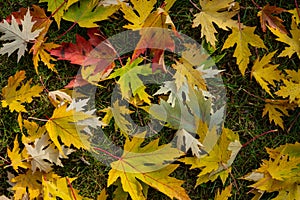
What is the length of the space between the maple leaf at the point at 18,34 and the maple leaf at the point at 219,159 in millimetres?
721

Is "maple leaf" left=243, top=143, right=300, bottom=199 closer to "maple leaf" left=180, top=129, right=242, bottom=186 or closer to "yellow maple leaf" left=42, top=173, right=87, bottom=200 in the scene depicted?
"maple leaf" left=180, top=129, right=242, bottom=186

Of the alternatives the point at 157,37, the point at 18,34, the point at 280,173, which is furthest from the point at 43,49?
the point at 280,173

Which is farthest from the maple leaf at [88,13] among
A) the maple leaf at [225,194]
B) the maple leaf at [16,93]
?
the maple leaf at [225,194]

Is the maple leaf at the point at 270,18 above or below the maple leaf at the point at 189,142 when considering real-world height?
above

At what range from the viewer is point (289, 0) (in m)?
2.05

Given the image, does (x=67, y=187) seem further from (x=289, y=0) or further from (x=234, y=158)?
(x=289, y=0)

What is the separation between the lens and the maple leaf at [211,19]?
6.33 ft

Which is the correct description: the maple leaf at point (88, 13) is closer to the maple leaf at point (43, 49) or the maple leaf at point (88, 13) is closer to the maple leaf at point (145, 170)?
the maple leaf at point (43, 49)

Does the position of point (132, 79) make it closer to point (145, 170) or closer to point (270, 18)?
point (145, 170)

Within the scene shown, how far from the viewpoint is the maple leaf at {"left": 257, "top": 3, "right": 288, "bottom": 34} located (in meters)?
1.99

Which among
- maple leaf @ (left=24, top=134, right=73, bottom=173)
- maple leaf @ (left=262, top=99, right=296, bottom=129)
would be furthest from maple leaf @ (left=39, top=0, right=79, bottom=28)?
maple leaf @ (left=262, top=99, right=296, bottom=129)

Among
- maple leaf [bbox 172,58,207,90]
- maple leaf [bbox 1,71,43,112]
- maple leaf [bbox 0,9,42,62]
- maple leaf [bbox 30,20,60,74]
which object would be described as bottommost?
maple leaf [bbox 172,58,207,90]

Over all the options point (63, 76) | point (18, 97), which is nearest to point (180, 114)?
point (63, 76)

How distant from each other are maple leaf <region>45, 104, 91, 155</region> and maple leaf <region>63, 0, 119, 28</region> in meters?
0.32
